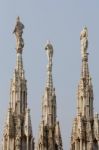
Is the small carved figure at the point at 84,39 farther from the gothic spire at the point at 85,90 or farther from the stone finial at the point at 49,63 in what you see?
the stone finial at the point at 49,63

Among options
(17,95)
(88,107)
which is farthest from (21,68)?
(88,107)

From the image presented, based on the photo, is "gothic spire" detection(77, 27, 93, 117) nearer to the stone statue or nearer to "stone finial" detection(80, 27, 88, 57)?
"stone finial" detection(80, 27, 88, 57)

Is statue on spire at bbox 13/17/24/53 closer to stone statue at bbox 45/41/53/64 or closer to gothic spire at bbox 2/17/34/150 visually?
gothic spire at bbox 2/17/34/150

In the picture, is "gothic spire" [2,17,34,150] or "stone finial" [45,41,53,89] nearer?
"gothic spire" [2,17,34,150]

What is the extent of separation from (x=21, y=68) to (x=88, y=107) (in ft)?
17.8

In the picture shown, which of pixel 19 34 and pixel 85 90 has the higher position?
pixel 19 34

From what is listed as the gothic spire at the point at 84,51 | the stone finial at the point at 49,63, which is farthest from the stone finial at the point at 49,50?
the gothic spire at the point at 84,51

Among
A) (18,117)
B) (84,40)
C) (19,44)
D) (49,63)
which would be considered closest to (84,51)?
(84,40)

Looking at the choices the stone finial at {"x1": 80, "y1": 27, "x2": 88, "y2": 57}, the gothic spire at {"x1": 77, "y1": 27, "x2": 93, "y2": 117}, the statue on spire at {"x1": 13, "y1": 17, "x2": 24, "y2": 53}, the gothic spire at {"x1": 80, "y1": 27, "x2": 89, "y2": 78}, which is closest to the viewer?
the gothic spire at {"x1": 77, "y1": 27, "x2": 93, "y2": 117}

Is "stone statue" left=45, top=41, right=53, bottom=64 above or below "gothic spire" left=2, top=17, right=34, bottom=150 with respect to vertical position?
above

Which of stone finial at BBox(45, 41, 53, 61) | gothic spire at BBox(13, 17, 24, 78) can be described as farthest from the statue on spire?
stone finial at BBox(45, 41, 53, 61)

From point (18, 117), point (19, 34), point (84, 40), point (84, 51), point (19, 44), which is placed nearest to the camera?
point (18, 117)

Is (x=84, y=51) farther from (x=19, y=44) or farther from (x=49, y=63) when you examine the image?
(x=19, y=44)

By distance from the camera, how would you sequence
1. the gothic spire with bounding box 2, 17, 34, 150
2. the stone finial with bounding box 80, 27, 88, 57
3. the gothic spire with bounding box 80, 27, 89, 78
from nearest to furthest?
1. the gothic spire with bounding box 2, 17, 34, 150
2. the gothic spire with bounding box 80, 27, 89, 78
3. the stone finial with bounding box 80, 27, 88, 57
